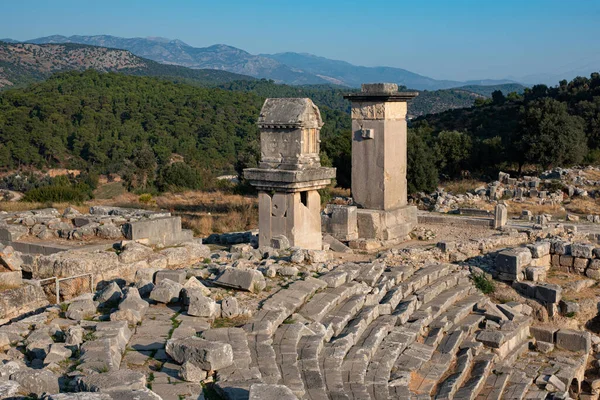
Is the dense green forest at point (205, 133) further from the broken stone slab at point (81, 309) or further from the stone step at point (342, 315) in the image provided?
the broken stone slab at point (81, 309)

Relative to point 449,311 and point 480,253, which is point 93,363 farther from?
point 480,253

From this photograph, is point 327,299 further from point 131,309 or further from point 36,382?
point 36,382

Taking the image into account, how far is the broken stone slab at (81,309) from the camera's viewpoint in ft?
21.8

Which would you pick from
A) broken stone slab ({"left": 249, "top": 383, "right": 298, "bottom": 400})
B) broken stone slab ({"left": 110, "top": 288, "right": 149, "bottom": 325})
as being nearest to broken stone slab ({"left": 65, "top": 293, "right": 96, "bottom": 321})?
broken stone slab ({"left": 110, "top": 288, "right": 149, "bottom": 325})

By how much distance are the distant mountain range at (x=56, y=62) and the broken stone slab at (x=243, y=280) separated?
9447 centimetres

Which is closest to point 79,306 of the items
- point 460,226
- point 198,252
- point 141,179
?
point 198,252

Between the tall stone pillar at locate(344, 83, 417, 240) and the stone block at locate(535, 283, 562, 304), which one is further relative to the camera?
the tall stone pillar at locate(344, 83, 417, 240)

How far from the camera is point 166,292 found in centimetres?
711

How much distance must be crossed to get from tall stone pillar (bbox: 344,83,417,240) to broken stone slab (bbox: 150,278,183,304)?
22.7ft

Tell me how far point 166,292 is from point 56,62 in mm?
123327

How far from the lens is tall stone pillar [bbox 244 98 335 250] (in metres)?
11.4

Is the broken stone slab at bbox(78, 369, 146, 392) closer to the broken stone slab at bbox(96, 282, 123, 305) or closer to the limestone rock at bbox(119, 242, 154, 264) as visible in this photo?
the broken stone slab at bbox(96, 282, 123, 305)

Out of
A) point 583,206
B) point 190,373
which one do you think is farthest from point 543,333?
point 583,206

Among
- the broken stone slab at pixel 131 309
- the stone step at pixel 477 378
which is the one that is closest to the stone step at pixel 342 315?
the stone step at pixel 477 378
